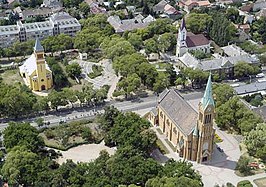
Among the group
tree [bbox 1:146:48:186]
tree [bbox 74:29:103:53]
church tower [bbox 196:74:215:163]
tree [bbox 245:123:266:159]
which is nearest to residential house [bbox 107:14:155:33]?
tree [bbox 74:29:103:53]

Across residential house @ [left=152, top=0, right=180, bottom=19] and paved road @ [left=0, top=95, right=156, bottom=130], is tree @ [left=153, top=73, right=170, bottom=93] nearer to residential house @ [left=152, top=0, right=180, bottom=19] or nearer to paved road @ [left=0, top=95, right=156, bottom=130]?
paved road @ [left=0, top=95, right=156, bottom=130]

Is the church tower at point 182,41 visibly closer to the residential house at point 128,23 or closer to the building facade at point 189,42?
the building facade at point 189,42

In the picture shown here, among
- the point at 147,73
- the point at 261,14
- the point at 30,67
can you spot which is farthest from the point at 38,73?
the point at 261,14

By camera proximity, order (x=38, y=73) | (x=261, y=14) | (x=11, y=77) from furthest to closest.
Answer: (x=261, y=14)
(x=11, y=77)
(x=38, y=73)

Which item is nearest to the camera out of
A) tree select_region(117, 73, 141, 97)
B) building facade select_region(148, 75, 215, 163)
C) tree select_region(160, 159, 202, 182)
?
tree select_region(160, 159, 202, 182)

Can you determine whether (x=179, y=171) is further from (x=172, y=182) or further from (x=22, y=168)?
(x=22, y=168)

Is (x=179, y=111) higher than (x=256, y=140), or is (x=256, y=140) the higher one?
(x=179, y=111)

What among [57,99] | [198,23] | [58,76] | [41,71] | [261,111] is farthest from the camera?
[198,23]

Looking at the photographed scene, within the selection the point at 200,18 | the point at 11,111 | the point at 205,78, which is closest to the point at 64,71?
the point at 11,111
